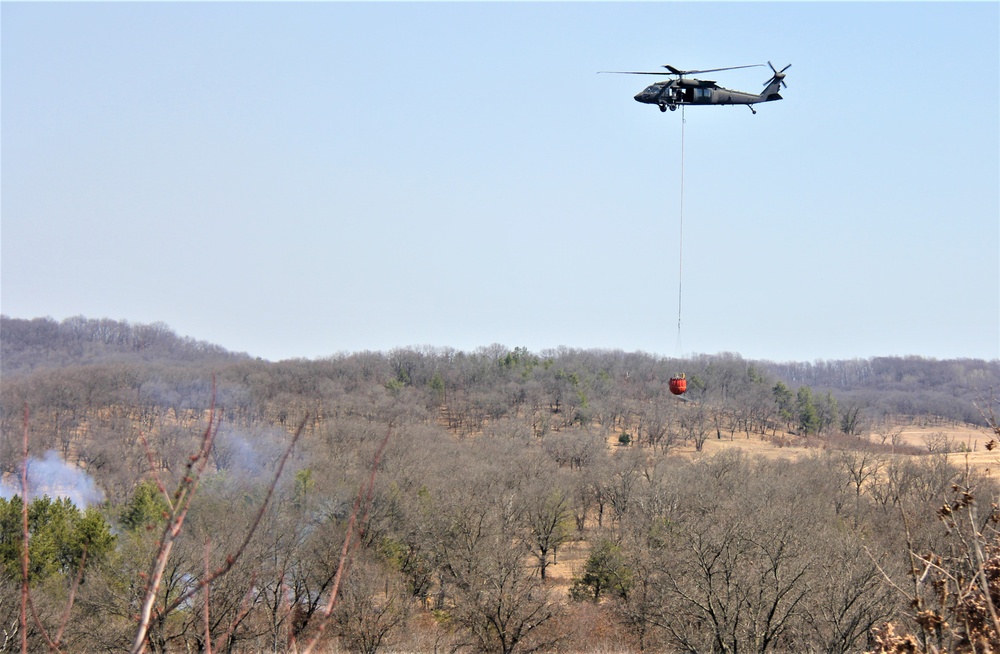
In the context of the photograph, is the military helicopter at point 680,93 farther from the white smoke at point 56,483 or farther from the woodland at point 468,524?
the white smoke at point 56,483

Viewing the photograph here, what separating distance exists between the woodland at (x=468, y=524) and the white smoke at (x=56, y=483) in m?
0.32

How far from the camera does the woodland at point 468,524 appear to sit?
430 inches

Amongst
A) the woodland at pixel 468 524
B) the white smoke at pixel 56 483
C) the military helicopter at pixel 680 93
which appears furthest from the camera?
the white smoke at pixel 56 483

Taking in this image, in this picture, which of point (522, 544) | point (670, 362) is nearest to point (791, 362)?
point (670, 362)

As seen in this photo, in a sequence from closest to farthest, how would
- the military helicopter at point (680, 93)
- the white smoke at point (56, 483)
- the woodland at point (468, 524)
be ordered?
1. the woodland at point (468, 524)
2. the military helicopter at point (680, 93)
3. the white smoke at point (56, 483)

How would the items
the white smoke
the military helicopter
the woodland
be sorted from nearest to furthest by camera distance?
the woodland → the military helicopter → the white smoke

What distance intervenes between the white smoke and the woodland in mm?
323

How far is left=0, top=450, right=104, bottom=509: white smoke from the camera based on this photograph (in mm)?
53250

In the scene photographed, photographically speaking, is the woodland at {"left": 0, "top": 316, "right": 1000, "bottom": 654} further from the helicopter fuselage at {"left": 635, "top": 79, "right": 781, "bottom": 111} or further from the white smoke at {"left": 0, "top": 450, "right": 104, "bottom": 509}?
the helicopter fuselage at {"left": 635, "top": 79, "right": 781, "bottom": 111}

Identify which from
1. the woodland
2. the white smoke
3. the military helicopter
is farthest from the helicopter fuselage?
the white smoke

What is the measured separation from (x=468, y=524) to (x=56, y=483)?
108ft

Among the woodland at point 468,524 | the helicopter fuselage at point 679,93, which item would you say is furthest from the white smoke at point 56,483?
the helicopter fuselage at point 679,93

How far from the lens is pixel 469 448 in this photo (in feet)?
232

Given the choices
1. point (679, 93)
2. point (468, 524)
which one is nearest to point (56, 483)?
point (468, 524)
